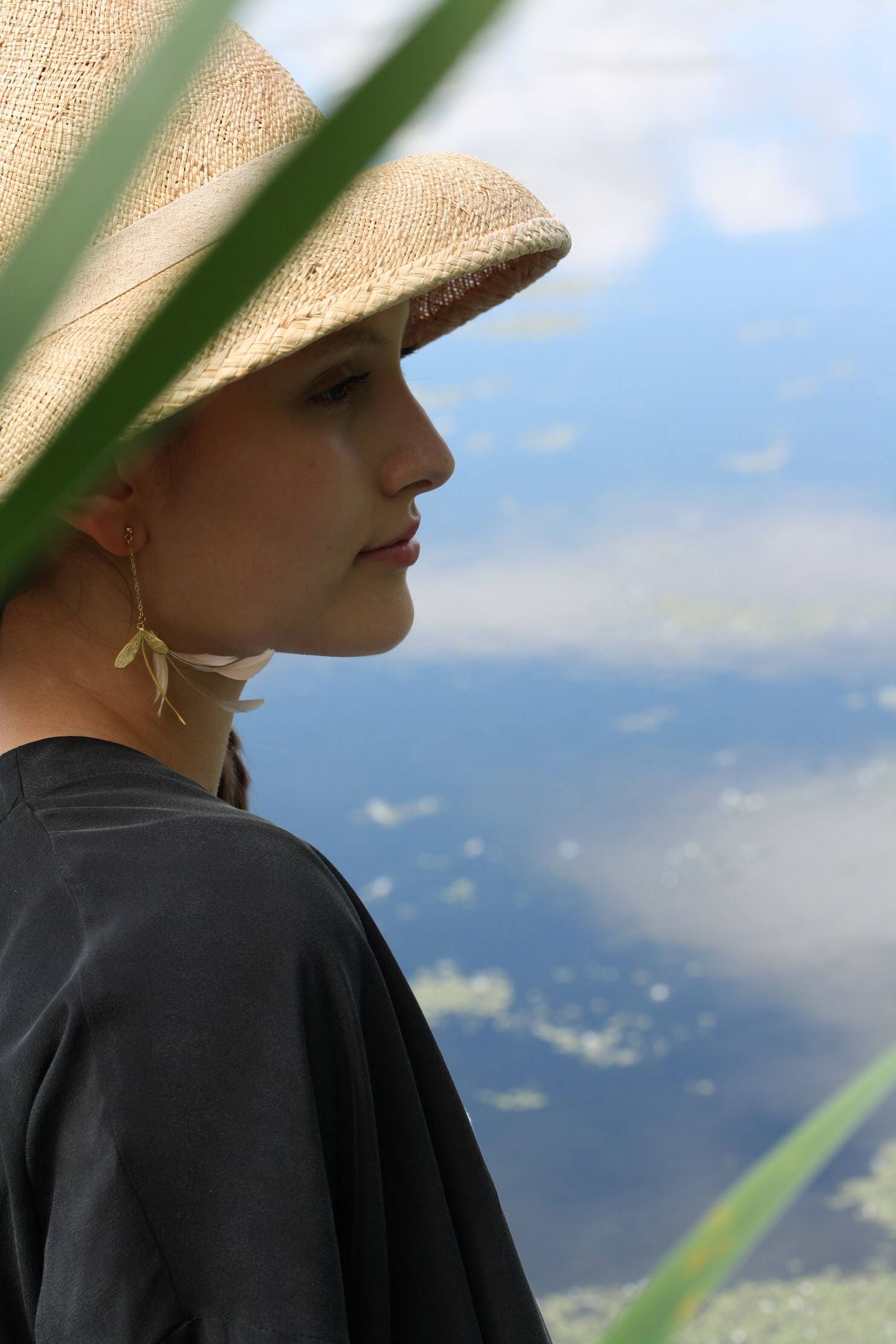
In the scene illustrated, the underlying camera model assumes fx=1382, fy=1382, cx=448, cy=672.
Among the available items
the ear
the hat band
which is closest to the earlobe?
the ear

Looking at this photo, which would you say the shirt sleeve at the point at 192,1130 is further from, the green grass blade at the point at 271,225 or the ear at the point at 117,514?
the green grass blade at the point at 271,225

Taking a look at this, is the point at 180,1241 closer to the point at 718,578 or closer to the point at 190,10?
the point at 190,10

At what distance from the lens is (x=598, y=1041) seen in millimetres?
2564

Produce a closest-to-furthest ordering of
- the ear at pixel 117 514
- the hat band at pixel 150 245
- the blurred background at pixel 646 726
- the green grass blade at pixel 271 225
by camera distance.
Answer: the green grass blade at pixel 271 225, the hat band at pixel 150 245, the ear at pixel 117 514, the blurred background at pixel 646 726

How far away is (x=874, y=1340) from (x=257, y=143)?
6.08 feet

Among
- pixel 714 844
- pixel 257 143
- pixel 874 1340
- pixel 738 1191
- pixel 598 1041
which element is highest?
pixel 257 143

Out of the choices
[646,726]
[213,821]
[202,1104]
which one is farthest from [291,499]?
[646,726]

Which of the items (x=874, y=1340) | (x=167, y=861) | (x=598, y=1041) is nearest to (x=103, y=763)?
(x=167, y=861)

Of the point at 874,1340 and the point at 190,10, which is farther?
the point at 874,1340

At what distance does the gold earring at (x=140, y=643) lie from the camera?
687 mm

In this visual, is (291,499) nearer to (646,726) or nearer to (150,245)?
(150,245)

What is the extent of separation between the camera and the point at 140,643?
2.30ft

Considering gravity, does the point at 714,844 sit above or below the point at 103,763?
below

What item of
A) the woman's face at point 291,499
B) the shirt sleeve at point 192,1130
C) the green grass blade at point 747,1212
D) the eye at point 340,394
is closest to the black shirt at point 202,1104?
the shirt sleeve at point 192,1130
